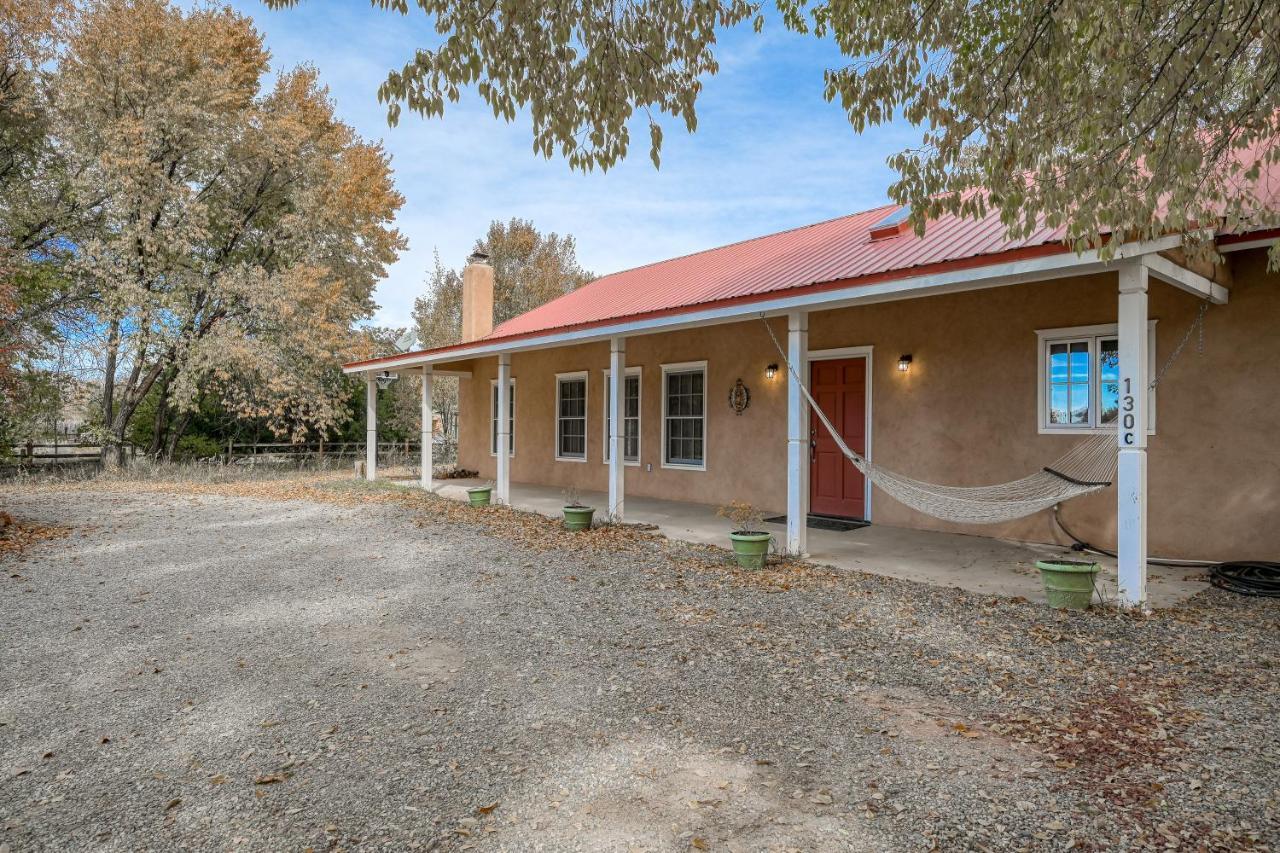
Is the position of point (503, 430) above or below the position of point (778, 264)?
below

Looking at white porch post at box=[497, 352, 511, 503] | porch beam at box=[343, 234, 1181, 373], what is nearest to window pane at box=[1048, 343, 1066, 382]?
porch beam at box=[343, 234, 1181, 373]

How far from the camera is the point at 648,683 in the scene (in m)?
3.36

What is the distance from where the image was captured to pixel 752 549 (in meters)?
5.67

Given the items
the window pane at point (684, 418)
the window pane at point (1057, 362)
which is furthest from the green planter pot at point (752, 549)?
the window pane at point (684, 418)

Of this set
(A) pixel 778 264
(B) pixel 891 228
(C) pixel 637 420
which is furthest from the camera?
(C) pixel 637 420

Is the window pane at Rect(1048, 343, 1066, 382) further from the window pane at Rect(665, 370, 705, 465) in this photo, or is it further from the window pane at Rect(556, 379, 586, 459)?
the window pane at Rect(556, 379, 586, 459)

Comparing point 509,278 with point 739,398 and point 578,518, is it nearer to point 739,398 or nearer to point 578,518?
point 739,398

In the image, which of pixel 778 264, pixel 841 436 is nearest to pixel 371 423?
pixel 778 264

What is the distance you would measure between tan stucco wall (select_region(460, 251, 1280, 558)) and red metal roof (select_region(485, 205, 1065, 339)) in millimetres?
661

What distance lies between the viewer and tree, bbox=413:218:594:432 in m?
26.9

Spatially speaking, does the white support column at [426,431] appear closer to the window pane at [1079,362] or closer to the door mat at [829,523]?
the door mat at [829,523]

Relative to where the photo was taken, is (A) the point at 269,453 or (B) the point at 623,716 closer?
(B) the point at 623,716

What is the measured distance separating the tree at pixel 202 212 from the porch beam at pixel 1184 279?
1405 cm

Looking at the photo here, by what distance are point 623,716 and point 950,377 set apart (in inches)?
213
